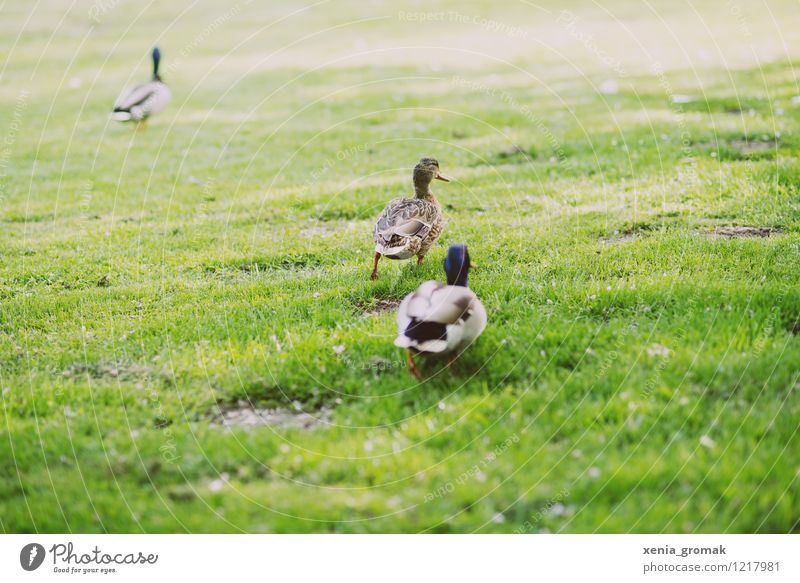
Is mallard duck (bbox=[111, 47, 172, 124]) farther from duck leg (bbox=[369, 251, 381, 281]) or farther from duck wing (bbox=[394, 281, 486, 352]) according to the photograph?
duck wing (bbox=[394, 281, 486, 352])

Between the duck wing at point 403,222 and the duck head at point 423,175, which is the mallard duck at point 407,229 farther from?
the duck head at point 423,175

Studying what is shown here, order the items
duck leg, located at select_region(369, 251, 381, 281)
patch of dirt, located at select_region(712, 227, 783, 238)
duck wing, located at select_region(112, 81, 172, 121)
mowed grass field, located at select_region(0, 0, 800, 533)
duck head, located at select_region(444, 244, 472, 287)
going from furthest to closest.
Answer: duck wing, located at select_region(112, 81, 172, 121)
patch of dirt, located at select_region(712, 227, 783, 238)
duck leg, located at select_region(369, 251, 381, 281)
duck head, located at select_region(444, 244, 472, 287)
mowed grass field, located at select_region(0, 0, 800, 533)

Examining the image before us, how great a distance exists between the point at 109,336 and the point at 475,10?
2748cm

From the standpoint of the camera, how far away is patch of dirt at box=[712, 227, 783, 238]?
25.5ft

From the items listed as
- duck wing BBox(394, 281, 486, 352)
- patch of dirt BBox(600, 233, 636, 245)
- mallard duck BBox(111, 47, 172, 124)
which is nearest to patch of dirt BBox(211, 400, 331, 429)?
duck wing BBox(394, 281, 486, 352)

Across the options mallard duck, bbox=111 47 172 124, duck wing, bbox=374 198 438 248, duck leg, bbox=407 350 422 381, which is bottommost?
duck leg, bbox=407 350 422 381

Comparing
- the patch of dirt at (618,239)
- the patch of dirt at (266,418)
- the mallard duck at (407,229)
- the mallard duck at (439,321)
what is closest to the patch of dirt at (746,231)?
the patch of dirt at (618,239)

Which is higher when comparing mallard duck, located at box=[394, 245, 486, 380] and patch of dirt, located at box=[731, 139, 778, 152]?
patch of dirt, located at box=[731, 139, 778, 152]

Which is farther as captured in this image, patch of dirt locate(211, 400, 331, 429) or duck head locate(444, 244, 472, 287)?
duck head locate(444, 244, 472, 287)

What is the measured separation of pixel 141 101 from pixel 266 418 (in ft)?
40.6

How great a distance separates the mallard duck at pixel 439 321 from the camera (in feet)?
16.6
